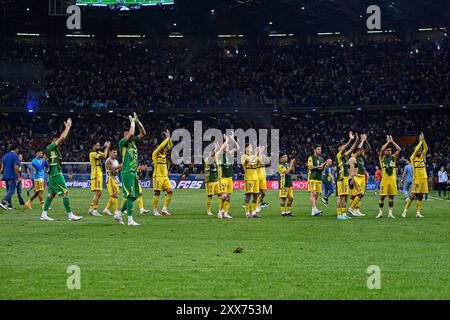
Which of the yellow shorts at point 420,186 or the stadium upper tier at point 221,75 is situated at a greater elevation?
the stadium upper tier at point 221,75

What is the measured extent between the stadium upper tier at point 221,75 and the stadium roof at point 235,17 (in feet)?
6.45

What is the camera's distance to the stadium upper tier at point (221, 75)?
65500 millimetres

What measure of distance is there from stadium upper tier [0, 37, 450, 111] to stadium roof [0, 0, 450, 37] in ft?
6.45

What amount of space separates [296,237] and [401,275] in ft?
19.5

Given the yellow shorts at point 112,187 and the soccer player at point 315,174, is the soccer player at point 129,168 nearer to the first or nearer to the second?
the yellow shorts at point 112,187

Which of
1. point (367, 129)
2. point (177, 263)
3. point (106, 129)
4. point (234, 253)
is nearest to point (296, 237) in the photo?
point (234, 253)

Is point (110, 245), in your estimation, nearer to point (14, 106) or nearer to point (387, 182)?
point (387, 182)

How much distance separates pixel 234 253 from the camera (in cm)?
1270

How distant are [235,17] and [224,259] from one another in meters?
56.6

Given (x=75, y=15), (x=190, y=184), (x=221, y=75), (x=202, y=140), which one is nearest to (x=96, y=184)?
(x=190, y=184)

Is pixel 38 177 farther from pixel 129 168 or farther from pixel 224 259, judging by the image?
pixel 224 259

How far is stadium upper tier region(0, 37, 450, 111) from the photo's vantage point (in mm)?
65500

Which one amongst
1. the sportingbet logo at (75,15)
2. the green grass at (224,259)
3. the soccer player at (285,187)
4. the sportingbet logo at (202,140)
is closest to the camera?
the green grass at (224,259)

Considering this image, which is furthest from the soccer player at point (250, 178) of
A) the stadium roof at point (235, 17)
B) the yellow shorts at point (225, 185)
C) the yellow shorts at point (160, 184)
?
the stadium roof at point (235, 17)
